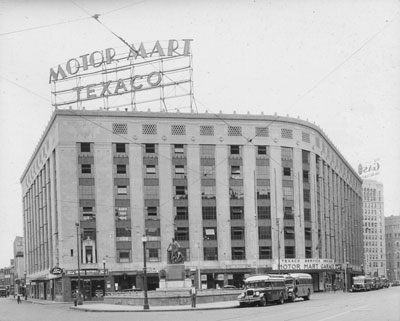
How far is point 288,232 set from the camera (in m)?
86.4

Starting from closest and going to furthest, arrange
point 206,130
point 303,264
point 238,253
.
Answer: point 238,253 < point 206,130 < point 303,264

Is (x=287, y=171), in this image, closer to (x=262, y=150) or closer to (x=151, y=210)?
(x=262, y=150)

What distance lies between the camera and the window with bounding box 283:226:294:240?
86125 mm

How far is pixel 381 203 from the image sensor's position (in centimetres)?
19925

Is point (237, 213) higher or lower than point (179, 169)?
lower

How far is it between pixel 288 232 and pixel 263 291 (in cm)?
4317

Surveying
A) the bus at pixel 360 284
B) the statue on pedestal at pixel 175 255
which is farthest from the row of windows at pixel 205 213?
the statue on pedestal at pixel 175 255

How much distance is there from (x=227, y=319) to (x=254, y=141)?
5784 centimetres

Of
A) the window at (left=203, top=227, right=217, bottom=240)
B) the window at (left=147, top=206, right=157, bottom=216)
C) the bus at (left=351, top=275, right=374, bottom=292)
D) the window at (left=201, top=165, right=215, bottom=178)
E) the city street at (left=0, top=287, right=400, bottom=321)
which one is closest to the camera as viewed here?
the city street at (left=0, top=287, right=400, bottom=321)

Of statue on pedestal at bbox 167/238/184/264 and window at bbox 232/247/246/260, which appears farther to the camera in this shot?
window at bbox 232/247/246/260

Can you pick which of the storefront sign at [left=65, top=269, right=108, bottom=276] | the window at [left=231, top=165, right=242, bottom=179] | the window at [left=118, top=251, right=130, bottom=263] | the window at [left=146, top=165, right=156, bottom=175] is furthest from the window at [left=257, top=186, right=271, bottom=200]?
the storefront sign at [left=65, top=269, right=108, bottom=276]

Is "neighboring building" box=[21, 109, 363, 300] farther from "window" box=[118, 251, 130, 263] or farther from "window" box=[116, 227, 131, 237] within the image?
"window" box=[116, 227, 131, 237]

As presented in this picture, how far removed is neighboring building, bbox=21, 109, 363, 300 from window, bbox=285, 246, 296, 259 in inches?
5.1

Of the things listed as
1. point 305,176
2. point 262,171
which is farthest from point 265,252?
point 305,176
